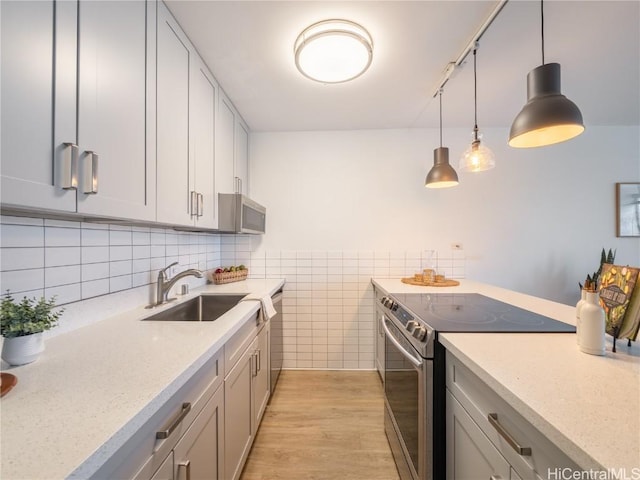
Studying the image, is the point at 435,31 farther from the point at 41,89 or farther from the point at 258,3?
the point at 41,89

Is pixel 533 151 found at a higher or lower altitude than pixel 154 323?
higher

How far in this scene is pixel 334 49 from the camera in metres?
1.32

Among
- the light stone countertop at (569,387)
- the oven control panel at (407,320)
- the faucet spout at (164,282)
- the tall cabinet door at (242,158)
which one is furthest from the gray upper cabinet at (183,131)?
the light stone countertop at (569,387)

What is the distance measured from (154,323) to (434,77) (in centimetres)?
226

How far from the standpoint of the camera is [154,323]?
118cm

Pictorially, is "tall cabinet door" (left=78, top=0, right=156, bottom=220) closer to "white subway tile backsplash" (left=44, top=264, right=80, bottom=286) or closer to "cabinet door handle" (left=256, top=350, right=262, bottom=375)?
"white subway tile backsplash" (left=44, top=264, right=80, bottom=286)

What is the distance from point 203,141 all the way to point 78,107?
0.87 m

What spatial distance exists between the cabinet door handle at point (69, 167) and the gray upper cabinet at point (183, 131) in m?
0.41

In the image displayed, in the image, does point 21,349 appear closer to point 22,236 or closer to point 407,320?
point 22,236

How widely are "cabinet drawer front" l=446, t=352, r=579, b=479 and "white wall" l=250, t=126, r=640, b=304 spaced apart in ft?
5.78

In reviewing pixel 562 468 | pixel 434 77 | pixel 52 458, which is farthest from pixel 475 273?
pixel 52 458

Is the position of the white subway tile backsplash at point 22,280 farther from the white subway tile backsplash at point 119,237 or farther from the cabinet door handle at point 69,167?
the cabinet door handle at point 69,167

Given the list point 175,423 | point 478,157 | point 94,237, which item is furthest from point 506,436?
point 94,237

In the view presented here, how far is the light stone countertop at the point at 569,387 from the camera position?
47 cm
